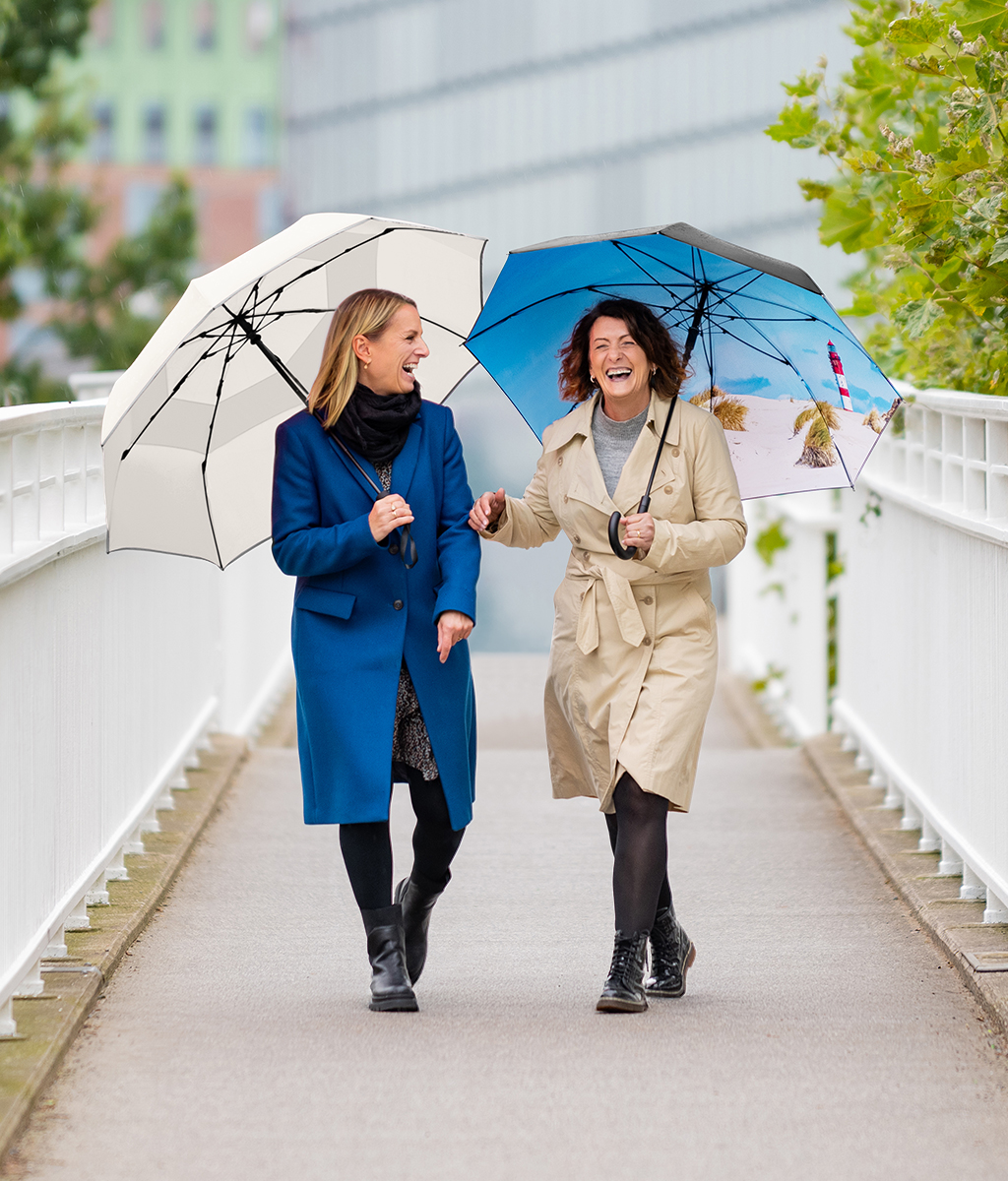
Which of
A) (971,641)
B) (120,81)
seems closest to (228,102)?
(120,81)

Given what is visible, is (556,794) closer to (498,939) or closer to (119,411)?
(498,939)

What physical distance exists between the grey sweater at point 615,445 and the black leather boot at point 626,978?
1.08 metres

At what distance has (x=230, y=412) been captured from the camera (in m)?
4.77

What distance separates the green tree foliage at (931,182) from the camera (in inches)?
200

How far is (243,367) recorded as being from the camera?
4770mm

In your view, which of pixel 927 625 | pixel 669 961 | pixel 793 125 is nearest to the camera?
pixel 669 961

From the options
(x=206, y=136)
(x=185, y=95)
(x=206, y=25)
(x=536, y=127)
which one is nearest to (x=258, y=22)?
(x=206, y=25)

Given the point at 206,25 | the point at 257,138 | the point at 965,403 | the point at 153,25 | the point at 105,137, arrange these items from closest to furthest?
the point at 965,403, the point at 105,137, the point at 153,25, the point at 206,25, the point at 257,138

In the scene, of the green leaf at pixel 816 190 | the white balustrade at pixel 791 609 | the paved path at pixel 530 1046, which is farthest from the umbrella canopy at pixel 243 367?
the white balustrade at pixel 791 609

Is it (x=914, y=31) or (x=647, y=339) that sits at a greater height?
(x=914, y=31)

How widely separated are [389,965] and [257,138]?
7473cm

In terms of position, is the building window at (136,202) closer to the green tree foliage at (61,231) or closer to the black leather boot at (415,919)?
the green tree foliage at (61,231)

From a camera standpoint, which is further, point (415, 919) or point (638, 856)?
point (415, 919)

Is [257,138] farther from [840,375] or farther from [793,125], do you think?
[840,375]
